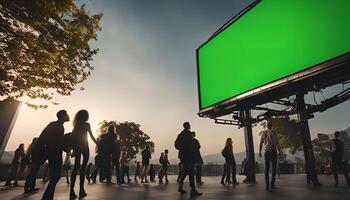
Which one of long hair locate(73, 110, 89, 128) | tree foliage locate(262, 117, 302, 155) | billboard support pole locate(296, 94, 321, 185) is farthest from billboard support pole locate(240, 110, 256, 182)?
tree foliage locate(262, 117, 302, 155)

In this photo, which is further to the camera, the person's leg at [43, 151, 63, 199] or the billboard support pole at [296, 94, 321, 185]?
the billboard support pole at [296, 94, 321, 185]

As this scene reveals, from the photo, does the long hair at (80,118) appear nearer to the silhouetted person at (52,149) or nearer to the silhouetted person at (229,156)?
the silhouetted person at (52,149)

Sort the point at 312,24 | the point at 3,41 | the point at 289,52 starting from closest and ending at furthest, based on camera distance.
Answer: the point at 312,24 < the point at 289,52 < the point at 3,41

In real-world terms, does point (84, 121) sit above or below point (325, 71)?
below

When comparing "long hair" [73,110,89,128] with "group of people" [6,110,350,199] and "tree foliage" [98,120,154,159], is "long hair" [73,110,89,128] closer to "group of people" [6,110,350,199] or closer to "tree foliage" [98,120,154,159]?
"group of people" [6,110,350,199]

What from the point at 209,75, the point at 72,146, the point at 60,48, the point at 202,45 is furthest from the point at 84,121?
the point at 202,45

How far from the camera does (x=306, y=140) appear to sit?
355 inches

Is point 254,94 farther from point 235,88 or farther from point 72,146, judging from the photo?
point 72,146

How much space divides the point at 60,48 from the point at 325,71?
10.1m

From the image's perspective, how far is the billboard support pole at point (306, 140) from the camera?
28.7 feet

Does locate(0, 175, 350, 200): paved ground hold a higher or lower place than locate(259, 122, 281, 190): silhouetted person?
lower

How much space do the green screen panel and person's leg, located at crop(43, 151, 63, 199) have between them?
7.55m

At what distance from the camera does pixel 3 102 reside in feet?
36.3

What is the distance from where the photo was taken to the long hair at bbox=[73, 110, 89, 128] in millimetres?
5660
